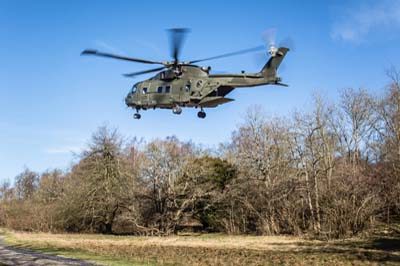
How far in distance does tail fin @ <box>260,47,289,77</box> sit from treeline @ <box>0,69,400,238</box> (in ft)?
46.8

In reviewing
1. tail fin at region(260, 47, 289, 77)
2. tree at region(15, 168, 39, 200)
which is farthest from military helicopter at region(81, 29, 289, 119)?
tree at region(15, 168, 39, 200)

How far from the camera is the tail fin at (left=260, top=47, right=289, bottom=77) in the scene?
13.6m

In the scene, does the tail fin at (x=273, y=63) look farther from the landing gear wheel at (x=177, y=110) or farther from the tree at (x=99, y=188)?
the tree at (x=99, y=188)

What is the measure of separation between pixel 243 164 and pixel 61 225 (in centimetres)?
1676

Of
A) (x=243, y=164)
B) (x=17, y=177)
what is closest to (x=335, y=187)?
(x=243, y=164)

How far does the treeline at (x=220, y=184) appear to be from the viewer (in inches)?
1129

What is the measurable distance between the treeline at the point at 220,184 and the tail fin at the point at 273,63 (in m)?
14.3

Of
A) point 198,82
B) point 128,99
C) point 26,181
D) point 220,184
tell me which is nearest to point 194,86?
point 198,82

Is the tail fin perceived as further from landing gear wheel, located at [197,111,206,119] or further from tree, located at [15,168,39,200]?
tree, located at [15,168,39,200]

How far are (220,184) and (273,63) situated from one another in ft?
72.8

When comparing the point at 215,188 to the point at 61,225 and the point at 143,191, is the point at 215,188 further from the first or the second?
the point at 61,225

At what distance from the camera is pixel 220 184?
114 feet

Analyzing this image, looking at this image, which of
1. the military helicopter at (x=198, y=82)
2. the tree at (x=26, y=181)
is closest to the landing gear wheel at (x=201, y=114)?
the military helicopter at (x=198, y=82)

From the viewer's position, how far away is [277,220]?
30.3m
